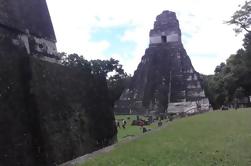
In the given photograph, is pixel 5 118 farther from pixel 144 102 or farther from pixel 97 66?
pixel 97 66

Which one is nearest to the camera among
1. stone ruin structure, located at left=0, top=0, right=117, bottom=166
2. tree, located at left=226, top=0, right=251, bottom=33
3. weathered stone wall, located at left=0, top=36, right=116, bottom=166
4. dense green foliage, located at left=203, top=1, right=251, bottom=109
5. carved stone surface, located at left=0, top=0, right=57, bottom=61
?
weathered stone wall, located at left=0, top=36, right=116, bottom=166

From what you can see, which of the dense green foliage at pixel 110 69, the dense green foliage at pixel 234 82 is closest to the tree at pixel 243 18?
the dense green foliage at pixel 234 82

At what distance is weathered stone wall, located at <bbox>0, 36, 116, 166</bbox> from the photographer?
11242 millimetres

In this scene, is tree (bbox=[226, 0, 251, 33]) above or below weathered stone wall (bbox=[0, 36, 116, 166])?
above

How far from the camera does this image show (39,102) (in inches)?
494

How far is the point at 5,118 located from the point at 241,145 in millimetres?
7078

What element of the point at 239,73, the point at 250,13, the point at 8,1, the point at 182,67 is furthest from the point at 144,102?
the point at 8,1

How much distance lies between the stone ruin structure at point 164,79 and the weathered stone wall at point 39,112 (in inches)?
1157

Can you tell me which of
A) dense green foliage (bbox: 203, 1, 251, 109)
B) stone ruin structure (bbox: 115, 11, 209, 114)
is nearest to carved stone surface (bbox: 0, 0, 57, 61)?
dense green foliage (bbox: 203, 1, 251, 109)

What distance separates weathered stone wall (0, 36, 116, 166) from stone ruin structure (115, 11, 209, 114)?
29382 millimetres

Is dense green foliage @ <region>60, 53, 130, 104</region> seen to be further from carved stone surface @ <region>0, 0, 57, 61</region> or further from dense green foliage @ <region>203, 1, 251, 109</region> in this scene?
carved stone surface @ <region>0, 0, 57, 61</region>

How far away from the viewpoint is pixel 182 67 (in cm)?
4925

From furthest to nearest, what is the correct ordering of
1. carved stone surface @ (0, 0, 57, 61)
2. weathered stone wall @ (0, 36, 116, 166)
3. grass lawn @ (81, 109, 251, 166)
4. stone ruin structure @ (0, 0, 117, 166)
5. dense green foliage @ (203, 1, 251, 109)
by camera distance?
dense green foliage @ (203, 1, 251, 109) < carved stone surface @ (0, 0, 57, 61) < stone ruin structure @ (0, 0, 117, 166) < weathered stone wall @ (0, 36, 116, 166) < grass lawn @ (81, 109, 251, 166)

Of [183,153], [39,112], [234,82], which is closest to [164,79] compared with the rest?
[234,82]
